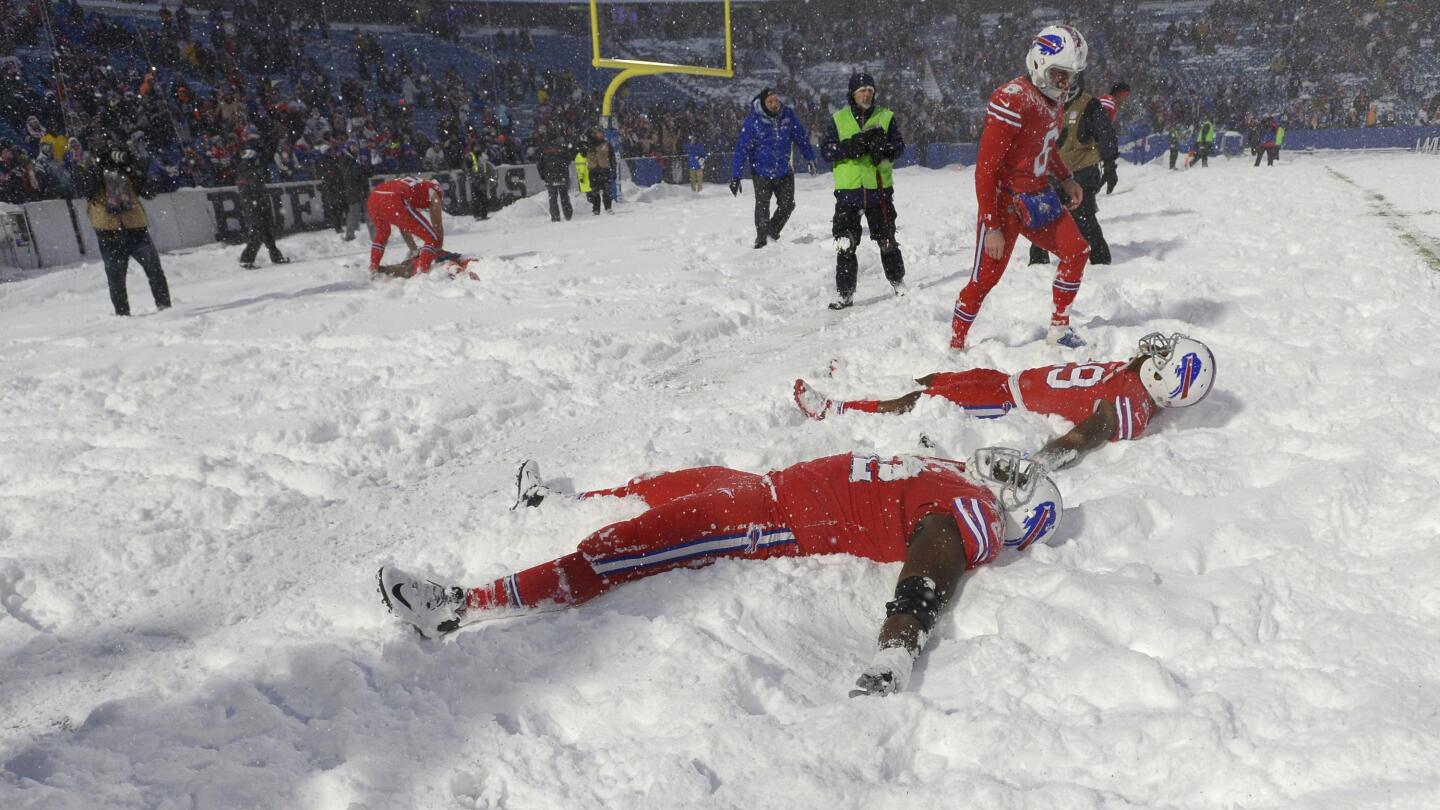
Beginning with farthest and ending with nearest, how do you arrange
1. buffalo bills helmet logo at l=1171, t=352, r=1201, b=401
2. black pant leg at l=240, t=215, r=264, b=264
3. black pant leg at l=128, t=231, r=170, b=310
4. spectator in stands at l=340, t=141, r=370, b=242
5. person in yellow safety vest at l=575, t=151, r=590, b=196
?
person in yellow safety vest at l=575, t=151, r=590, b=196
spectator in stands at l=340, t=141, r=370, b=242
black pant leg at l=240, t=215, r=264, b=264
black pant leg at l=128, t=231, r=170, b=310
buffalo bills helmet logo at l=1171, t=352, r=1201, b=401

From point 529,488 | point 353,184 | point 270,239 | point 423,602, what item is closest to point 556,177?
point 353,184

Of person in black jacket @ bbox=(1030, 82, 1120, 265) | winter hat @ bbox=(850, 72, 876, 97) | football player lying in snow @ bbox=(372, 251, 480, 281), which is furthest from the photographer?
football player lying in snow @ bbox=(372, 251, 480, 281)

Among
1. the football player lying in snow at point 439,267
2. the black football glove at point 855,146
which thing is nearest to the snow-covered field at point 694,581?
the black football glove at point 855,146

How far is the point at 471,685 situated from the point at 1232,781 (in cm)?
164

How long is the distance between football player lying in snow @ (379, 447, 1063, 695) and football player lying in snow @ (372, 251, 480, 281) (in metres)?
5.65

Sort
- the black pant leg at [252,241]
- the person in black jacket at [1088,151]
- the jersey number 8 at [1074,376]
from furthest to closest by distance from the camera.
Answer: the black pant leg at [252,241]
the person in black jacket at [1088,151]
the jersey number 8 at [1074,376]

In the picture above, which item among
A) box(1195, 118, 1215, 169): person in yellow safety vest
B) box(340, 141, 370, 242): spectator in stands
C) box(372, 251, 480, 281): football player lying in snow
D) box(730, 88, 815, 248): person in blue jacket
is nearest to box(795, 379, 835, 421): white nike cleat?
box(372, 251, 480, 281): football player lying in snow

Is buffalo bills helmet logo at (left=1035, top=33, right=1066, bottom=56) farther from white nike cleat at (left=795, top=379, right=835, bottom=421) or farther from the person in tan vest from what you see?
the person in tan vest

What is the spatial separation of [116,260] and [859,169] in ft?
18.8

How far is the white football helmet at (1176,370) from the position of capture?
337cm

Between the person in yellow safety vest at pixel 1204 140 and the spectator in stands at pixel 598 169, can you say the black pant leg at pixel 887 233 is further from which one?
the person in yellow safety vest at pixel 1204 140

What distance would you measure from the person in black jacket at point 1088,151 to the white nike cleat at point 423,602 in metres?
5.34

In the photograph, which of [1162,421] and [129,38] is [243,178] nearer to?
[129,38]

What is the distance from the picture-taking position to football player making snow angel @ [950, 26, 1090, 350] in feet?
13.8
